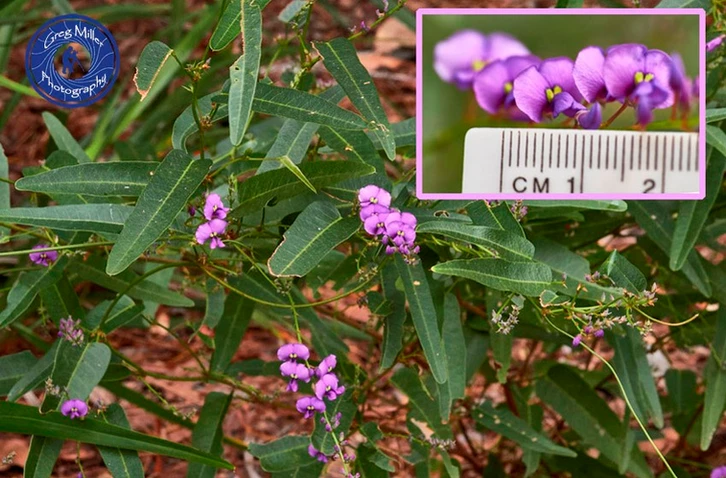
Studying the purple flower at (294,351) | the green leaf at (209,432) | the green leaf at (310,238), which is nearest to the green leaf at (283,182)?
the green leaf at (310,238)

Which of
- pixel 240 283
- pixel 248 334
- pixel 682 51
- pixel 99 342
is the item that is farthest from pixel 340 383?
pixel 248 334

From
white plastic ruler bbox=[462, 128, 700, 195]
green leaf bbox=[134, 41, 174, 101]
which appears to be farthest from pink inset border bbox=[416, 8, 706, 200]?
green leaf bbox=[134, 41, 174, 101]

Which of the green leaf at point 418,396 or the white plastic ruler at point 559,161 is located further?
the green leaf at point 418,396

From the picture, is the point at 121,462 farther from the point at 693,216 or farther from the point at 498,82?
the point at 693,216

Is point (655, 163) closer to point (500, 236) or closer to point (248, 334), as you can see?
point (500, 236)

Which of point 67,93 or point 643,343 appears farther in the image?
point 643,343

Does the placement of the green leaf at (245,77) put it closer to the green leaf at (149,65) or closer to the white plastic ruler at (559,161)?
the green leaf at (149,65)

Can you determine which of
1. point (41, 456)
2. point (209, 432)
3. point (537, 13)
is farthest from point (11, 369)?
point (537, 13)
